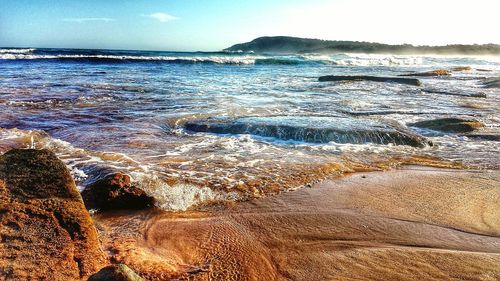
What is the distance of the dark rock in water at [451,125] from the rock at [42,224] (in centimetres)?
657

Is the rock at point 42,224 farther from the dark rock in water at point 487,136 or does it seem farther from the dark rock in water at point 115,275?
the dark rock in water at point 487,136

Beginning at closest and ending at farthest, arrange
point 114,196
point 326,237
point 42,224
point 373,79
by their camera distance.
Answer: point 42,224 < point 326,237 < point 114,196 < point 373,79

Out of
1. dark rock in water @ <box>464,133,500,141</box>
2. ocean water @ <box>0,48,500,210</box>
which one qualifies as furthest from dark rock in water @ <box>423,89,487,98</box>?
dark rock in water @ <box>464,133,500,141</box>

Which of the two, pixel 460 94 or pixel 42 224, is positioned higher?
pixel 42 224

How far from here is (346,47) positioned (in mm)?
82375

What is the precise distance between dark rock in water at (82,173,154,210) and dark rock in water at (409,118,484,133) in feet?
18.7

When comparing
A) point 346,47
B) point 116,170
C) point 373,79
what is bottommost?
point 116,170

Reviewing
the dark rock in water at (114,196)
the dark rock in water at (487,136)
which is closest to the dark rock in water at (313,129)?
the dark rock in water at (487,136)

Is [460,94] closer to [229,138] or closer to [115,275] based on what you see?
[229,138]

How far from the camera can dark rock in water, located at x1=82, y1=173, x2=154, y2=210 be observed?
10.8 ft

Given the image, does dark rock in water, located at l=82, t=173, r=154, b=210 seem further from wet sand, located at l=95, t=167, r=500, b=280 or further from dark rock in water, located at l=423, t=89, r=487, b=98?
dark rock in water, located at l=423, t=89, r=487, b=98

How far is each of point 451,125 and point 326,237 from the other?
5205 mm

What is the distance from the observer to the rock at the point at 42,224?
1813 millimetres

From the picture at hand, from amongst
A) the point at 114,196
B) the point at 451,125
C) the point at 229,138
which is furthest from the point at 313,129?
the point at 114,196
